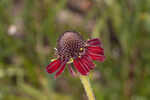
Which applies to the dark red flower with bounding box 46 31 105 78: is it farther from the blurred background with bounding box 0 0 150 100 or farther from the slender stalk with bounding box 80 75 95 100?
the blurred background with bounding box 0 0 150 100

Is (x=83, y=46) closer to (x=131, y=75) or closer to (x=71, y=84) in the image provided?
(x=71, y=84)

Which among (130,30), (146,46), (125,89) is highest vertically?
(130,30)

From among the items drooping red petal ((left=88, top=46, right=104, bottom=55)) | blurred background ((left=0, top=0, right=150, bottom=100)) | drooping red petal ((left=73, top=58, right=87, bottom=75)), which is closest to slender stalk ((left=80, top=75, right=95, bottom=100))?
drooping red petal ((left=73, top=58, right=87, bottom=75))

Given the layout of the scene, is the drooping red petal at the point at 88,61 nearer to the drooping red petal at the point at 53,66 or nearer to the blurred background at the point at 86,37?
the drooping red petal at the point at 53,66

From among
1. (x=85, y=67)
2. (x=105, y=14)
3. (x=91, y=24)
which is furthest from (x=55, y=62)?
(x=91, y=24)

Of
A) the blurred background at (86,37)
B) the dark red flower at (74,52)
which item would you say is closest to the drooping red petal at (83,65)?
the dark red flower at (74,52)
